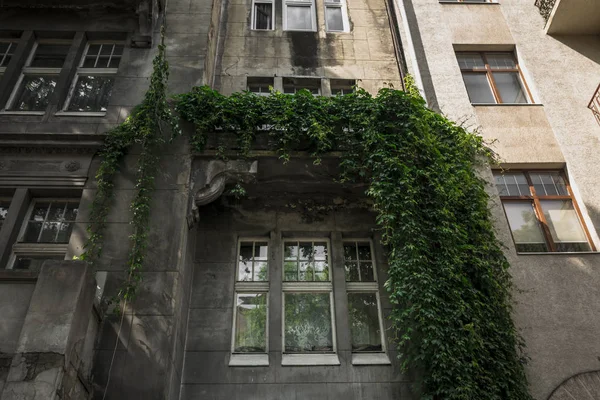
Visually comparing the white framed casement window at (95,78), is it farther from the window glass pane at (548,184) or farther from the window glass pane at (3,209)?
the window glass pane at (548,184)

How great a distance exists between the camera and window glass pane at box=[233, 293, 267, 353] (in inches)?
356

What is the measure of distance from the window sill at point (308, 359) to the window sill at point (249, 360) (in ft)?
1.12

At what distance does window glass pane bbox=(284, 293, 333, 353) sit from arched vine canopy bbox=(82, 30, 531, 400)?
1.44 metres

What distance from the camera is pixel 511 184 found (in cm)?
1066

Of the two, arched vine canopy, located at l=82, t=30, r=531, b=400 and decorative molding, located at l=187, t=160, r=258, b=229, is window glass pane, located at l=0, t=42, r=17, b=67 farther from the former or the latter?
decorative molding, located at l=187, t=160, r=258, b=229

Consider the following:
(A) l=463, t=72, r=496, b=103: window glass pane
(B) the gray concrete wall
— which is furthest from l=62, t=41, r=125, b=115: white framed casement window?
(A) l=463, t=72, r=496, b=103: window glass pane

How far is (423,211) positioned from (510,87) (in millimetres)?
5884

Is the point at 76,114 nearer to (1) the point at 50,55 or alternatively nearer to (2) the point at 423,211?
(1) the point at 50,55

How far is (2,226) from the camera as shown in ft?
28.3

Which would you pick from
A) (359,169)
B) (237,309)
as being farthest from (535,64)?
(237,309)

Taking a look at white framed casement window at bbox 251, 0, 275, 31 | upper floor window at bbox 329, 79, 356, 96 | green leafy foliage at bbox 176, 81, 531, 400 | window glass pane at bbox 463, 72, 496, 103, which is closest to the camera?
green leafy foliage at bbox 176, 81, 531, 400

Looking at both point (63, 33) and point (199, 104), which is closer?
point (199, 104)

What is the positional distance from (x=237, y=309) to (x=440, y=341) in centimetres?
402

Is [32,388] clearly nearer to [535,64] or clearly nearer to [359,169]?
[359,169]
